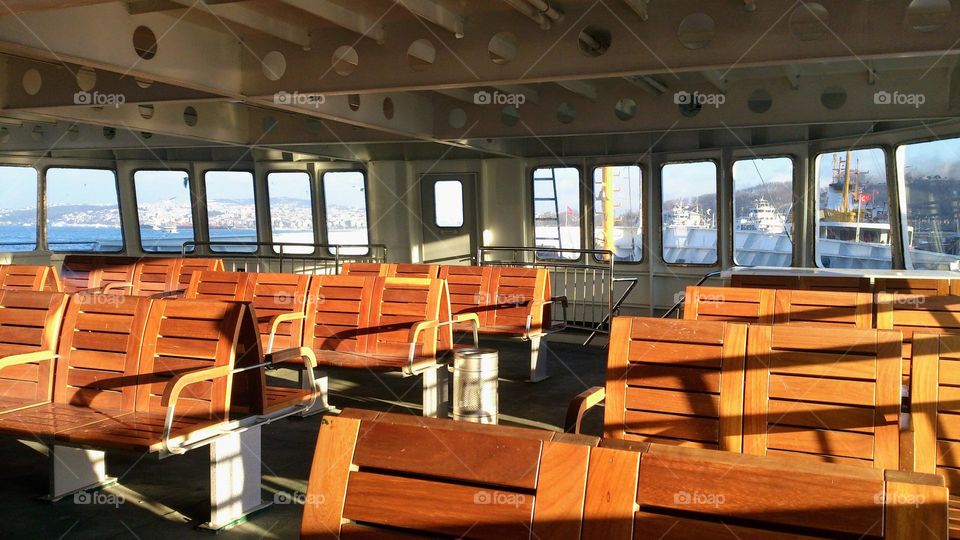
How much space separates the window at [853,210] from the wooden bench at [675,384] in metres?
7.72

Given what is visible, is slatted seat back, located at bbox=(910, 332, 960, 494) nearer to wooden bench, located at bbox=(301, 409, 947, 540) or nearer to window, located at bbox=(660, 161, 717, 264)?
wooden bench, located at bbox=(301, 409, 947, 540)

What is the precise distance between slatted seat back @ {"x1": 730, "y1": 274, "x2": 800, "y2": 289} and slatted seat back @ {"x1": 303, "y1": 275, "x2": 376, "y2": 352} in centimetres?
308

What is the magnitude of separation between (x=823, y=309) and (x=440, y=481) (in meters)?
3.86

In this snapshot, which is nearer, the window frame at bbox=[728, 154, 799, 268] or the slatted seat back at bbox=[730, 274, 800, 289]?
the slatted seat back at bbox=[730, 274, 800, 289]

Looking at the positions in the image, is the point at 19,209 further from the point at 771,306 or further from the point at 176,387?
the point at 771,306

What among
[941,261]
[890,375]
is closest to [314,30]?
[890,375]

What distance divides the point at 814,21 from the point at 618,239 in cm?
852

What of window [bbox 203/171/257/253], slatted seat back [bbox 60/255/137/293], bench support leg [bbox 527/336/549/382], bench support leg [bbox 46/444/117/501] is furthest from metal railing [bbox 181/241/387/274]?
bench support leg [bbox 46/444/117/501]

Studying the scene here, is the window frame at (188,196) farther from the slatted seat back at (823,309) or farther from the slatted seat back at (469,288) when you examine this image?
the slatted seat back at (823,309)

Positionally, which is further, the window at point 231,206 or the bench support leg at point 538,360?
the window at point 231,206

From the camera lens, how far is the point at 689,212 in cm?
1273

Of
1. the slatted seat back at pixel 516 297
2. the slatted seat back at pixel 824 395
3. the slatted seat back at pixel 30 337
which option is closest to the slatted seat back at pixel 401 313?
the slatted seat back at pixel 516 297

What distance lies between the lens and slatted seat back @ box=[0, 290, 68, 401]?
14.4 ft

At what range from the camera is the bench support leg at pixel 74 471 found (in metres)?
4.47
